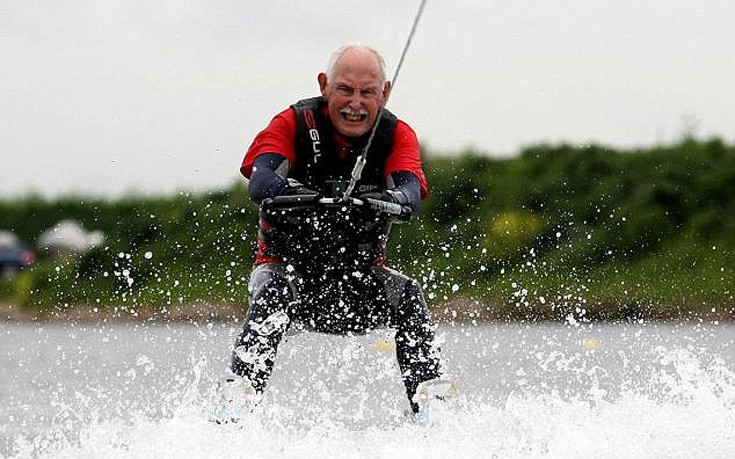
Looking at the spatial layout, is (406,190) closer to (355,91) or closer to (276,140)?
(355,91)

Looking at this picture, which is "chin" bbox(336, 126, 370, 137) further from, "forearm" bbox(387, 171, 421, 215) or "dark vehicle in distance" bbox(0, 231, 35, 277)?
"dark vehicle in distance" bbox(0, 231, 35, 277)

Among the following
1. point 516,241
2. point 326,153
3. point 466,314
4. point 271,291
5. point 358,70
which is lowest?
point 466,314

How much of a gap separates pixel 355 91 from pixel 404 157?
35 cm

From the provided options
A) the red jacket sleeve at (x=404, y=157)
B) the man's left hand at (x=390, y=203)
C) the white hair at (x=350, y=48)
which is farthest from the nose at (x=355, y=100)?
the man's left hand at (x=390, y=203)

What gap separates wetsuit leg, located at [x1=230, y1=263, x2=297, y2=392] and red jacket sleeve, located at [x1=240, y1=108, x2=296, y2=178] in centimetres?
49

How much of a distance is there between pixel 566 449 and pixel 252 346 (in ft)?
4.19

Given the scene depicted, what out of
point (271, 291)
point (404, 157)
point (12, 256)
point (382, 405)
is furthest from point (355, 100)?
point (12, 256)

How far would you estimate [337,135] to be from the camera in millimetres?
5957

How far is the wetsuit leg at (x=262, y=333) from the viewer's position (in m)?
5.79

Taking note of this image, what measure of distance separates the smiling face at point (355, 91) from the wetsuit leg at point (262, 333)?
0.67 m

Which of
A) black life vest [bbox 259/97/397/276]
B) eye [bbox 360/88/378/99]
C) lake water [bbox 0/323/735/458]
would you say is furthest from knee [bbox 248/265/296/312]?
eye [bbox 360/88/378/99]

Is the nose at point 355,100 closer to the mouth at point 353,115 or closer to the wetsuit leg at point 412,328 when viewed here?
the mouth at point 353,115

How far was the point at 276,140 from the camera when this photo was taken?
233 inches

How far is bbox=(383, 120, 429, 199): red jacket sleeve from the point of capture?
5961mm
